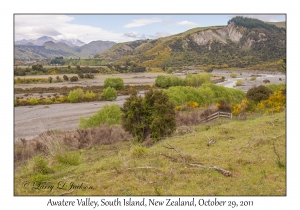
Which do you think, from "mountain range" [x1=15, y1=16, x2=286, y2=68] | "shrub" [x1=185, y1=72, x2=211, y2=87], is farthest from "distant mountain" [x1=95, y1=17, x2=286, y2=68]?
"shrub" [x1=185, y1=72, x2=211, y2=87]

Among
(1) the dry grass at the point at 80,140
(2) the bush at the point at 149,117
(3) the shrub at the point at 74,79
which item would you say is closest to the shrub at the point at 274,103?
(2) the bush at the point at 149,117

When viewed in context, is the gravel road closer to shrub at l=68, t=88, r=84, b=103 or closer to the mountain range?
shrub at l=68, t=88, r=84, b=103

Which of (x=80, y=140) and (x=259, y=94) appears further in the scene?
(x=259, y=94)

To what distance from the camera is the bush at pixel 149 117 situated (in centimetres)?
1662

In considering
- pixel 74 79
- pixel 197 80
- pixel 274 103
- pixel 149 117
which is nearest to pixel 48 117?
pixel 149 117

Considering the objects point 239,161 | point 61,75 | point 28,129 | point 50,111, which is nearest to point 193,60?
point 61,75

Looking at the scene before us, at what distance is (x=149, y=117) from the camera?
56.3 feet

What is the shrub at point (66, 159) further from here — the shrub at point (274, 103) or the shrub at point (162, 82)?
the shrub at point (162, 82)

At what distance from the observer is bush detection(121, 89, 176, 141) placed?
16.6 metres

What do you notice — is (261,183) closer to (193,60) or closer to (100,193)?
(100,193)

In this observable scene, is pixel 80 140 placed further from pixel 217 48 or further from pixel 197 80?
pixel 217 48

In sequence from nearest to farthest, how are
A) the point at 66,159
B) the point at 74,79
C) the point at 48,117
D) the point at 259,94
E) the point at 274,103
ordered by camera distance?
the point at 66,159
the point at 274,103
the point at 259,94
the point at 48,117
the point at 74,79

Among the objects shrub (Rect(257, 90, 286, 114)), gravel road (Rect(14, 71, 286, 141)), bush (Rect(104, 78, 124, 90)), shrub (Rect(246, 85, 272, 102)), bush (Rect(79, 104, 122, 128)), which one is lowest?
gravel road (Rect(14, 71, 286, 141))

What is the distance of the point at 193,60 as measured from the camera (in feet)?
414
